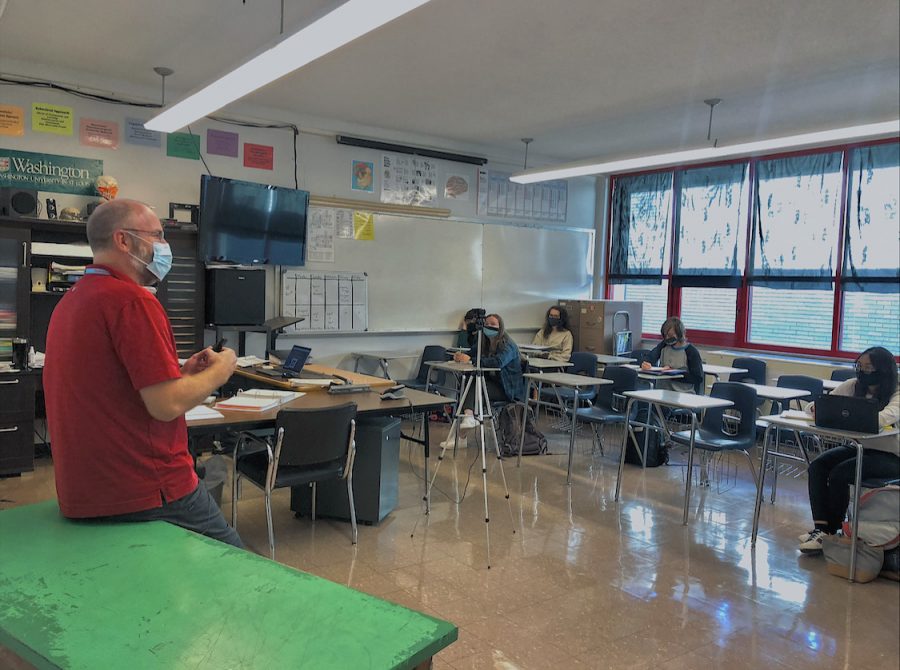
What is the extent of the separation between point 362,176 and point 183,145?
1.74 meters

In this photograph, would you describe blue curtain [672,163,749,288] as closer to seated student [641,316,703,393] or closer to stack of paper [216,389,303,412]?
seated student [641,316,703,393]

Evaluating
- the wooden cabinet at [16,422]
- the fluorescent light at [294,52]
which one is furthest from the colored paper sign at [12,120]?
the wooden cabinet at [16,422]

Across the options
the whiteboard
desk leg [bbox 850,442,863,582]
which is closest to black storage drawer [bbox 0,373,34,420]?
the whiteboard

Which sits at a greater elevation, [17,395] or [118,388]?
[118,388]

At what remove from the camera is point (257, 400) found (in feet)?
11.8

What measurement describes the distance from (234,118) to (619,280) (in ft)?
16.4

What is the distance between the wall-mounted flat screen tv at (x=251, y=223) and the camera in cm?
577

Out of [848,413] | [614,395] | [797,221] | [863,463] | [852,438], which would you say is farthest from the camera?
[797,221]

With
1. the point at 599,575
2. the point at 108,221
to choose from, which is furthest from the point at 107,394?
the point at 599,575

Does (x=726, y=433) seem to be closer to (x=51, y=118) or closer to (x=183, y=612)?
(x=183, y=612)

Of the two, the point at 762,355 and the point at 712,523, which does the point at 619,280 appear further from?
the point at 712,523

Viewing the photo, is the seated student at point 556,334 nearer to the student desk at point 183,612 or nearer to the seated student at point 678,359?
the seated student at point 678,359

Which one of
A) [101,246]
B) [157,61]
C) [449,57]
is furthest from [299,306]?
[101,246]

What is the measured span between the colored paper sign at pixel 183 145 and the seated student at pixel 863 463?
5291 millimetres
